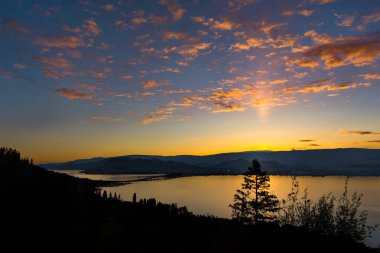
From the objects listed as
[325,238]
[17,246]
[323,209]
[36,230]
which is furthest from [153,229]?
[323,209]

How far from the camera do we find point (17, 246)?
56.2ft

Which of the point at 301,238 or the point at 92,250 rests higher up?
the point at 92,250

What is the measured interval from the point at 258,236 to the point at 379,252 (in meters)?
11.2

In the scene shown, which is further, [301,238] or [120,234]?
[301,238]

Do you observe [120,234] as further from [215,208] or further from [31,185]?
[215,208]

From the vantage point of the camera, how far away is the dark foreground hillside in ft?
62.5

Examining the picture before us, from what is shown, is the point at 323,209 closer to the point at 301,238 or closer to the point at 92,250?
the point at 301,238

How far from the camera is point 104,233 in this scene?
858 inches

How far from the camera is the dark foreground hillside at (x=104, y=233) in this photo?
1906cm

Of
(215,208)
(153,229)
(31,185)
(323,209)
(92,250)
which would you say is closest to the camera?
(92,250)

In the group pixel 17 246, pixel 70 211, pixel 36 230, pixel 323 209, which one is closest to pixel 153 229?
pixel 70 211

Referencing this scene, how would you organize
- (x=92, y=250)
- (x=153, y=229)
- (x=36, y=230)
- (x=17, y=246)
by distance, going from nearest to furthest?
(x=17, y=246) < (x=92, y=250) < (x=36, y=230) < (x=153, y=229)

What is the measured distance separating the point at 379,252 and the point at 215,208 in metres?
96.0

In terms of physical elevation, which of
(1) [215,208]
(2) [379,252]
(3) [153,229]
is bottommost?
(1) [215,208]
